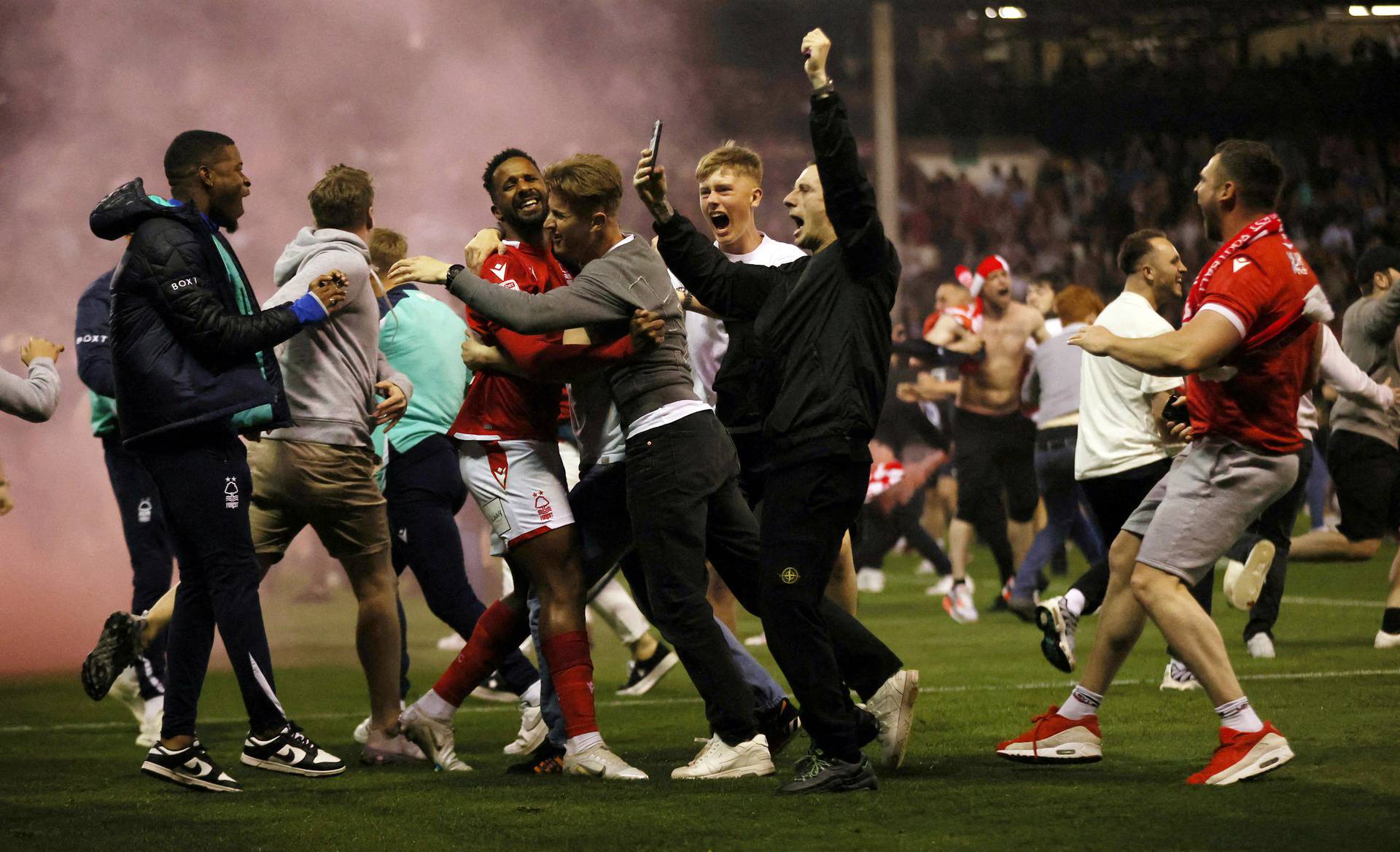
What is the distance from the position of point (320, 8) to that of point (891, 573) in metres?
6.10

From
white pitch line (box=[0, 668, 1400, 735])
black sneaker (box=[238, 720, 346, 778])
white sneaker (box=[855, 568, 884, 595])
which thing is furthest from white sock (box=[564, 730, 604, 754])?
white sneaker (box=[855, 568, 884, 595])

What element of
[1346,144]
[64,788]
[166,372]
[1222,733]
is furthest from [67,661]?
[1346,144]

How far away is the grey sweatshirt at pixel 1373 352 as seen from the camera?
7.64 metres

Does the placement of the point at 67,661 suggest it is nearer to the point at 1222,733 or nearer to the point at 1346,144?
the point at 1222,733

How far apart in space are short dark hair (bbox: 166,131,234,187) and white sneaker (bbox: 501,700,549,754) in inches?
75.7

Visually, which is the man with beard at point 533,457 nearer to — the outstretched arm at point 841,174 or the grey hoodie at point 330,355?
the grey hoodie at point 330,355

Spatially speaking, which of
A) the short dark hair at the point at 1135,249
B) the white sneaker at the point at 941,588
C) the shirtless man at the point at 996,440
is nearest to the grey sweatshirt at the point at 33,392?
the short dark hair at the point at 1135,249

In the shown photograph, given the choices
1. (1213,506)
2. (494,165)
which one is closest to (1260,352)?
(1213,506)

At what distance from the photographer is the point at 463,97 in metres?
11.2

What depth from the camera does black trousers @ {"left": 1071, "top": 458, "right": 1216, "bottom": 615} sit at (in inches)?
260

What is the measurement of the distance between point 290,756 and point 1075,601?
3127 mm

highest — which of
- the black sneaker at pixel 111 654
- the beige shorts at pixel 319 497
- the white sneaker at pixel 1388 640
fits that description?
the beige shorts at pixel 319 497

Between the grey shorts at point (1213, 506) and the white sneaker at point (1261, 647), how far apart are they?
2914 millimetres

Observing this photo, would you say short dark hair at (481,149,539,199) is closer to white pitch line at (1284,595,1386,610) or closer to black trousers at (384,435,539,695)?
black trousers at (384,435,539,695)
